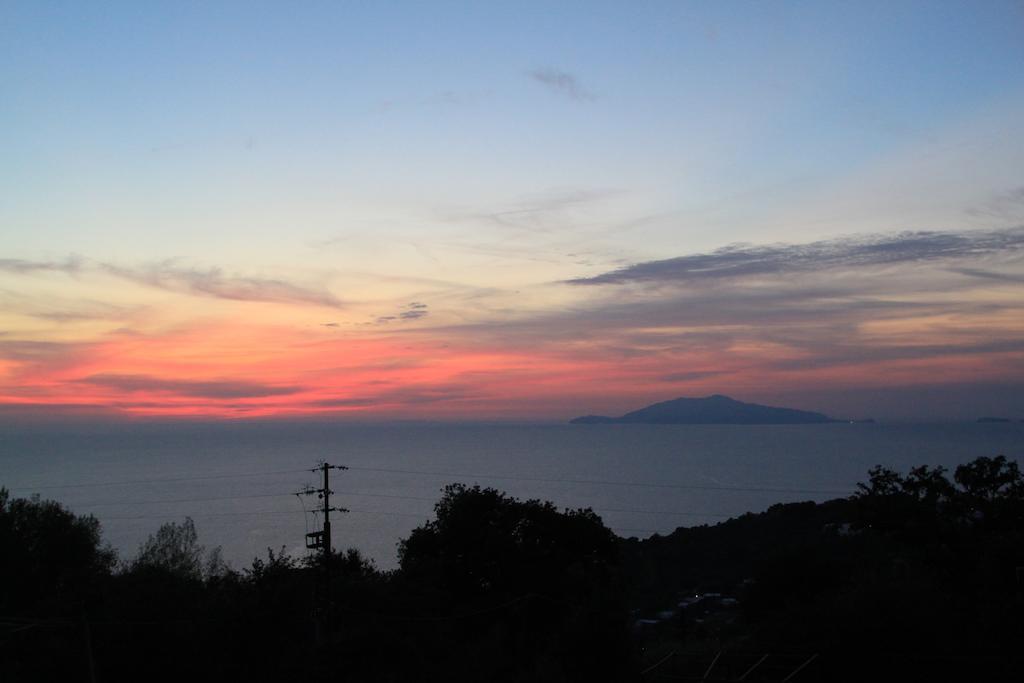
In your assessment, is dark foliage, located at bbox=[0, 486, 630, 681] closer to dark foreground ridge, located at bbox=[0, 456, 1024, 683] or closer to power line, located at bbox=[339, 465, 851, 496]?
dark foreground ridge, located at bbox=[0, 456, 1024, 683]

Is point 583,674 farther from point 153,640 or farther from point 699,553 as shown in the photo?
point 699,553

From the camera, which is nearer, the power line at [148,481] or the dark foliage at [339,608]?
the dark foliage at [339,608]

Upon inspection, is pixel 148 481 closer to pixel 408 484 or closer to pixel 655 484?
pixel 408 484

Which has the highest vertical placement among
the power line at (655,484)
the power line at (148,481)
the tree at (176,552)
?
the tree at (176,552)

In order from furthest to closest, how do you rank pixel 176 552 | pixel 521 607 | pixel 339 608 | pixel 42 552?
pixel 176 552
pixel 42 552
pixel 521 607
pixel 339 608

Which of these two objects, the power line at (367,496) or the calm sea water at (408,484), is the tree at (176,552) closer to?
the calm sea water at (408,484)

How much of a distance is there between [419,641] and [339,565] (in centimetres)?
1221

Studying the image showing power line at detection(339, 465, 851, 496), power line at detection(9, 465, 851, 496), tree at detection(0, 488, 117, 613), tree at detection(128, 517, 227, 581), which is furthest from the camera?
power line at detection(9, 465, 851, 496)

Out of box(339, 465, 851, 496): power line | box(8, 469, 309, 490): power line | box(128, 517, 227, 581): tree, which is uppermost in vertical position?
box(128, 517, 227, 581): tree

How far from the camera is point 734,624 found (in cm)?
3116

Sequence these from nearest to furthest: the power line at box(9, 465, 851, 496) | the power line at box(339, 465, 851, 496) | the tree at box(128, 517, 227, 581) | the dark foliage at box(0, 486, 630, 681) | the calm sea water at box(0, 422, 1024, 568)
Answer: the dark foliage at box(0, 486, 630, 681) → the tree at box(128, 517, 227, 581) → the calm sea water at box(0, 422, 1024, 568) → the power line at box(339, 465, 851, 496) → the power line at box(9, 465, 851, 496)

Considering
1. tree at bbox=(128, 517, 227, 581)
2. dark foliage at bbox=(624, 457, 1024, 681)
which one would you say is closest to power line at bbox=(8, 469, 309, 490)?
tree at bbox=(128, 517, 227, 581)

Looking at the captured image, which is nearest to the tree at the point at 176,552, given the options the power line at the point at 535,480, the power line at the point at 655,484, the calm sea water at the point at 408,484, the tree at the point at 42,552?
the tree at the point at 42,552

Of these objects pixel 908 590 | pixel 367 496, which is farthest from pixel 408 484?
pixel 908 590
